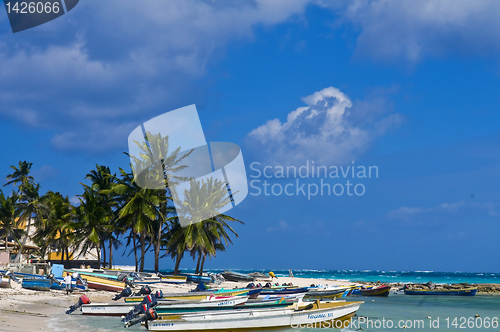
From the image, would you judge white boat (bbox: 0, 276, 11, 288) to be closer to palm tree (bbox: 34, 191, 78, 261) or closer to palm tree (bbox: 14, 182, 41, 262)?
palm tree (bbox: 34, 191, 78, 261)

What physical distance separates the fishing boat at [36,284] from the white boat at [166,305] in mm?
8533

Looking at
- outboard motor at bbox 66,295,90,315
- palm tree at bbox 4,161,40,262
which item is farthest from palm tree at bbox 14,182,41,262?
outboard motor at bbox 66,295,90,315

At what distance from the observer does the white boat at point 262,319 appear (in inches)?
534

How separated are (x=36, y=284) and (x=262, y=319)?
605 inches

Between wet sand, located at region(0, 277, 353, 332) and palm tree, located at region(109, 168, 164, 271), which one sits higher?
palm tree, located at region(109, 168, 164, 271)

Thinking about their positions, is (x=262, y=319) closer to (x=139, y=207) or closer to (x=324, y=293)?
(x=324, y=293)

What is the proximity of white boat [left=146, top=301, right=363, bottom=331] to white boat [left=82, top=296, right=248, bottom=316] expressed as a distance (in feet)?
6.53

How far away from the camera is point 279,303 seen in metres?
16.6

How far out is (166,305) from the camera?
15.8m

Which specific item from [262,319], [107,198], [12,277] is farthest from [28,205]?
[262,319]

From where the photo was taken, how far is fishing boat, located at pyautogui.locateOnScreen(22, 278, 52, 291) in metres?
23.5

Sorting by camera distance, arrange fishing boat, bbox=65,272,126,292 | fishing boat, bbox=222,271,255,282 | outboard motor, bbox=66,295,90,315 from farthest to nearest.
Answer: fishing boat, bbox=222,271,255,282
fishing boat, bbox=65,272,126,292
outboard motor, bbox=66,295,90,315

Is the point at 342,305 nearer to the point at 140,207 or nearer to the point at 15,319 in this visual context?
the point at 15,319

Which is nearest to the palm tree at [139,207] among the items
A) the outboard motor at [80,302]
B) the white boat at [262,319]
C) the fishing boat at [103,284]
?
the fishing boat at [103,284]
